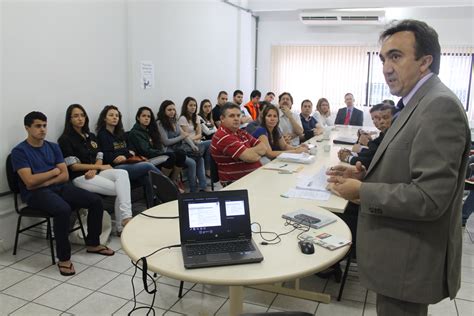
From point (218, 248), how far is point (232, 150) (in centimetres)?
179

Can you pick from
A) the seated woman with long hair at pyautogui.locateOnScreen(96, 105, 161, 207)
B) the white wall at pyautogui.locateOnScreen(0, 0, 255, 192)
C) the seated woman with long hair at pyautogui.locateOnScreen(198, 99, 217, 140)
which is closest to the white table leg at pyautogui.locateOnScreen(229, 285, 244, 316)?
the seated woman with long hair at pyautogui.locateOnScreen(96, 105, 161, 207)

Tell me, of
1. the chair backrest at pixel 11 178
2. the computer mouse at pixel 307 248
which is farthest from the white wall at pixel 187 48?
the computer mouse at pixel 307 248

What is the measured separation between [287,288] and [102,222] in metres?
1.86

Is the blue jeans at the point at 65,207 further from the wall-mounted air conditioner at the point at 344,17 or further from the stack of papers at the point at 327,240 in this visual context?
the wall-mounted air conditioner at the point at 344,17

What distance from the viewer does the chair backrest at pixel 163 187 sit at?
108 inches

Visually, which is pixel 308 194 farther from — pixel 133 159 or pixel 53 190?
pixel 133 159

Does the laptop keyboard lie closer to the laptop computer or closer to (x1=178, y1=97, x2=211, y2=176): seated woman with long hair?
the laptop computer

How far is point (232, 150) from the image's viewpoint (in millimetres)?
3410

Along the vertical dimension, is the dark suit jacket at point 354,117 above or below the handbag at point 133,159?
above

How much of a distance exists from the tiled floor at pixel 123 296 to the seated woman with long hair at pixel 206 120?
3.20m

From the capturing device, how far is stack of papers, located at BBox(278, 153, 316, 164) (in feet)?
12.5

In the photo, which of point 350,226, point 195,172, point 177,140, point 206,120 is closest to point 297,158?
point 350,226

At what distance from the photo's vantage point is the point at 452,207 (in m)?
1.27

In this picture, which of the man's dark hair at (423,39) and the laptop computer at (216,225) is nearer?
the man's dark hair at (423,39)
